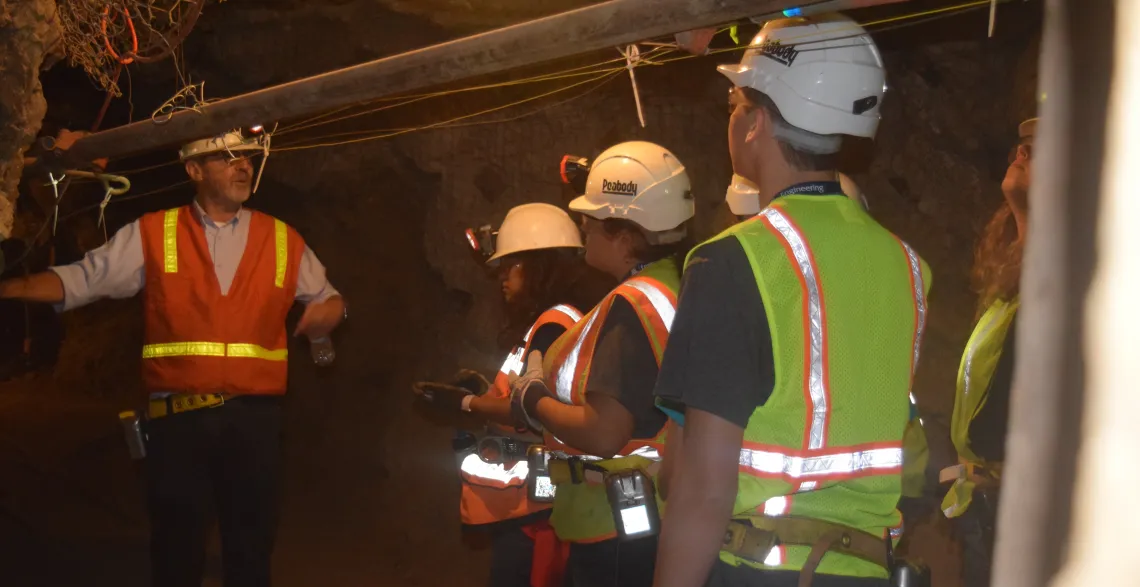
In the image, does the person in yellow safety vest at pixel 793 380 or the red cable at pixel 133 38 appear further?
the red cable at pixel 133 38

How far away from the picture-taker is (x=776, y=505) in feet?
6.30

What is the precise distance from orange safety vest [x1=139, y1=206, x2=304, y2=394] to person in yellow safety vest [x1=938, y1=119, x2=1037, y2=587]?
279cm

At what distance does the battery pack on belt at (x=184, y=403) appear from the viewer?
405 centimetres

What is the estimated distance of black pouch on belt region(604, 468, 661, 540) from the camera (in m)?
2.61

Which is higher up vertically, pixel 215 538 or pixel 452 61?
pixel 452 61

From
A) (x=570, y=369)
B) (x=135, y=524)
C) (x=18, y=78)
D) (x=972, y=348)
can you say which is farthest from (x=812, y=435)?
(x=135, y=524)

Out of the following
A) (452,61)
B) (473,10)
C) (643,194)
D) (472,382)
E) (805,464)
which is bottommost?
(472,382)

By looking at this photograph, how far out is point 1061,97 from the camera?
1.15m

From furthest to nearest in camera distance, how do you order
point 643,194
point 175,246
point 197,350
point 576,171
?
point 175,246
point 197,350
point 576,171
point 643,194

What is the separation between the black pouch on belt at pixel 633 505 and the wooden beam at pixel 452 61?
114 cm

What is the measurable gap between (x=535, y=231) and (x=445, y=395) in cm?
76

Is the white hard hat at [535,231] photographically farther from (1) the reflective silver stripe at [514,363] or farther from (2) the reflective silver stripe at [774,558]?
(2) the reflective silver stripe at [774,558]

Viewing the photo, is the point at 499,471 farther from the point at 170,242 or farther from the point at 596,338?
the point at 170,242

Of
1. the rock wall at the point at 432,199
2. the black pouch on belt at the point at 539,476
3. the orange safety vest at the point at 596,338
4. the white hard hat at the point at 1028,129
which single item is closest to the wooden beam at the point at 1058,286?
the orange safety vest at the point at 596,338
